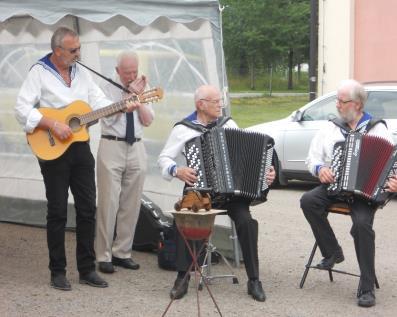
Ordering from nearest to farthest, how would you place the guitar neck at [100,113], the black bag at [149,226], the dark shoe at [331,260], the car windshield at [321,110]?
1. the guitar neck at [100,113]
2. the dark shoe at [331,260]
3. the black bag at [149,226]
4. the car windshield at [321,110]

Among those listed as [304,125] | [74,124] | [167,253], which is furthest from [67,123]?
[304,125]

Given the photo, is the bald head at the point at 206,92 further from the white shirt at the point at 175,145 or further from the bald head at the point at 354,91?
the bald head at the point at 354,91

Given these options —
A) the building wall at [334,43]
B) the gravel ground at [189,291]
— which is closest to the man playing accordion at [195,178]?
the gravel ground at [189,291]

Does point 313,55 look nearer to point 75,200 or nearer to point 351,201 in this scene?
point 351,201

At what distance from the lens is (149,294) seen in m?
5.91

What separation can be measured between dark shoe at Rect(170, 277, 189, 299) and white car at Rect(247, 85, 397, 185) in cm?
552

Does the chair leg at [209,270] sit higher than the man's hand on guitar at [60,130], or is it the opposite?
the man's hand on guitar at [60,130]

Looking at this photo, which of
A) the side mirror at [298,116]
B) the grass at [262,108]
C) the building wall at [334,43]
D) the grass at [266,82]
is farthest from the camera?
the grass at [266,82]

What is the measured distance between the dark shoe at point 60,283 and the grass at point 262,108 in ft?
56.4

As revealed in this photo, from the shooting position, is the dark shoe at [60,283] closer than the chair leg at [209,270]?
Yes

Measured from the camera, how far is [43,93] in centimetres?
582

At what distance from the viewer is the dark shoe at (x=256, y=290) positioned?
19.0 feet

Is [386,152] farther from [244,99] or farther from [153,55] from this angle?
[244,99]

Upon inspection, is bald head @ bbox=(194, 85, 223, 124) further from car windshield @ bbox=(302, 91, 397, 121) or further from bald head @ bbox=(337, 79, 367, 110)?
car windshield @ bbox=(302, 91, 397, 121)
